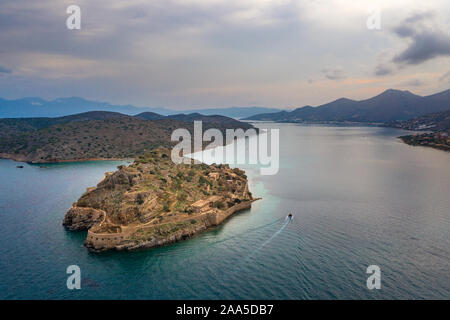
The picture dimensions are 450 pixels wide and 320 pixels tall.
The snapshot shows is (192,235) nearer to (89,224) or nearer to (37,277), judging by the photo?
(89,224)

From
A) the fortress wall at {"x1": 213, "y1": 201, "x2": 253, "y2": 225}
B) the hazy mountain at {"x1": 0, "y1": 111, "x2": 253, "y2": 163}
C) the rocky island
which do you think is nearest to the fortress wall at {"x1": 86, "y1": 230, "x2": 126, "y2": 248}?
the rocky island

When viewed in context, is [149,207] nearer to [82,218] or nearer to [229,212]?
[82,218]

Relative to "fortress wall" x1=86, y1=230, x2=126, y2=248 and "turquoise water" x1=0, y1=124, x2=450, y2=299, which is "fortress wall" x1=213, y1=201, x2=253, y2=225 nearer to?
"turquoise water" x1=0, y1=124, x2=450, y2=299

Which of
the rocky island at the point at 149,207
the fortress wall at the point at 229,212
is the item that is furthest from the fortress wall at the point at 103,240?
the fortress wall at the point at 229,212

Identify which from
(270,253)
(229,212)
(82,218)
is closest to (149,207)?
(82,218)

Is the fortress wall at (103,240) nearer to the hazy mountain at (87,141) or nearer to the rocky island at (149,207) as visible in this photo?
the rocky island at (149,207)
